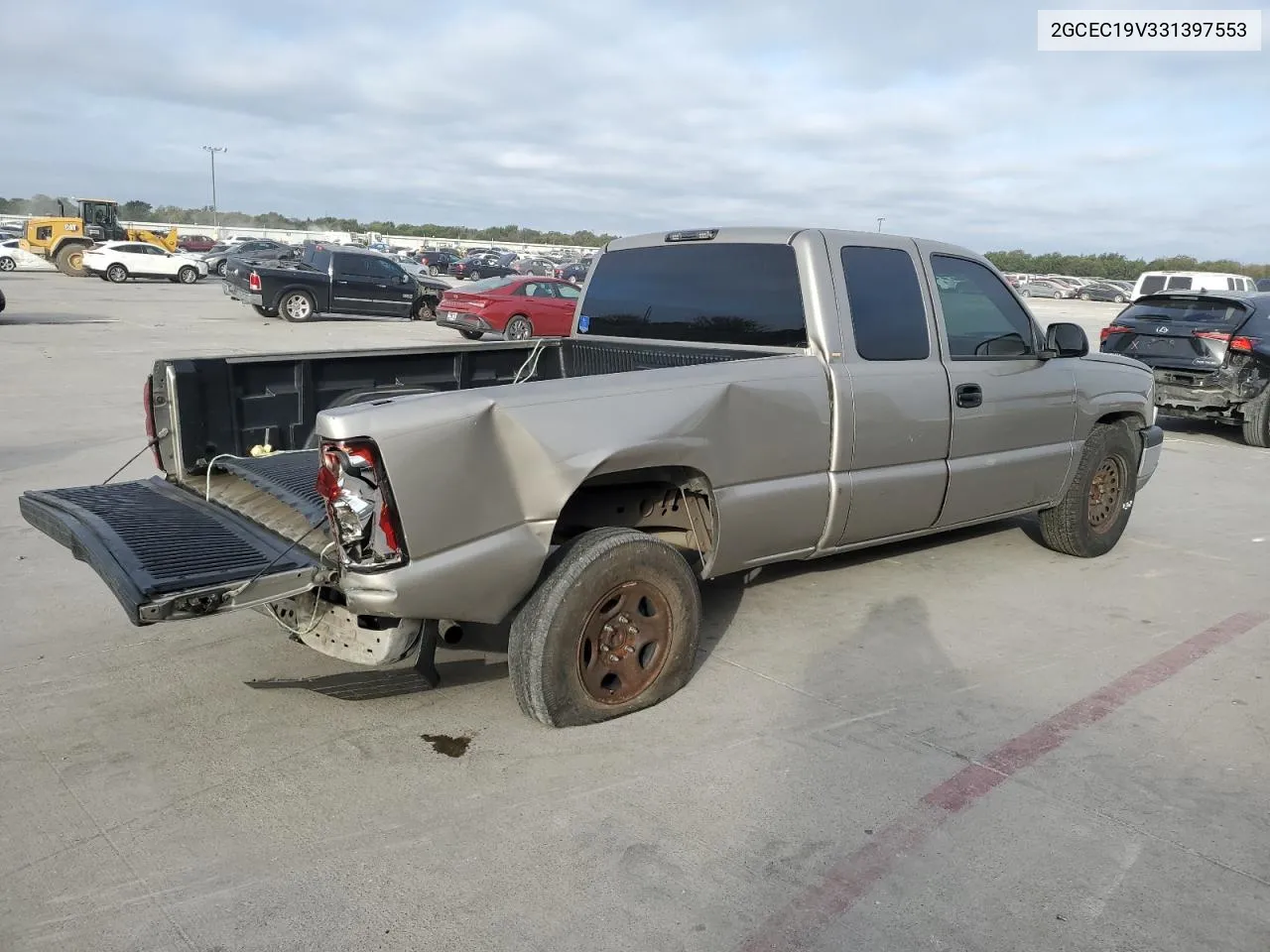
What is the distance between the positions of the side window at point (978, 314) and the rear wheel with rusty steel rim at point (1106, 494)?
1.23 meters

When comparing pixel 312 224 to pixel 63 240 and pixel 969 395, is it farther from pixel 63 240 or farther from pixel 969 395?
pixel 969 395

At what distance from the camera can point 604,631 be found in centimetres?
388

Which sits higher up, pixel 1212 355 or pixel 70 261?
pixel 70 261

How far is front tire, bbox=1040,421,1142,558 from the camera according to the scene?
6.19 meters

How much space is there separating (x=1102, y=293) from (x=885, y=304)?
63401mm

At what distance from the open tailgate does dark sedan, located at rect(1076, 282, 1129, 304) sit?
63.8 meters

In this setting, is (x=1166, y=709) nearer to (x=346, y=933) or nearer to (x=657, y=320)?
(x=657, y=320)

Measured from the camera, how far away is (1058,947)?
2713 millimetres

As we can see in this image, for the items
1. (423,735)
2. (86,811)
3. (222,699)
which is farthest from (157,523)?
(423,735)

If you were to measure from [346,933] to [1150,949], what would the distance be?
2.18 meters

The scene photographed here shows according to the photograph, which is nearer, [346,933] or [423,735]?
[346,933]

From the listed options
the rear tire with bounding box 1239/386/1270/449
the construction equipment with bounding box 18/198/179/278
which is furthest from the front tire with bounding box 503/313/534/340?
the construction equipment with bounding box 18/198/179/278

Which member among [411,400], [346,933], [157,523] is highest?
[411,400]

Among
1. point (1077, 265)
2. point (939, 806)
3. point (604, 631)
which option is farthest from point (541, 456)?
point (1077, 265)
